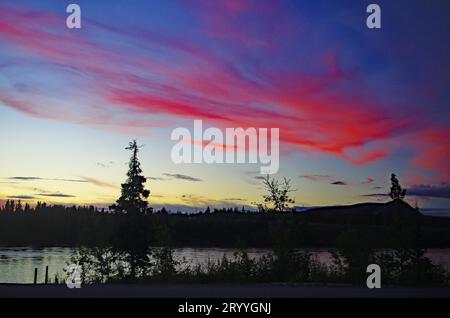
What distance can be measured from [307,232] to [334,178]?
1196mm

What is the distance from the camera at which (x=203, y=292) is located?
542 centimetres

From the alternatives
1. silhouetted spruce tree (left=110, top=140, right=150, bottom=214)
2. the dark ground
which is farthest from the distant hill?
Answer: silhouetted spruce tree (left=110, top=140, right=150, bottom=214)

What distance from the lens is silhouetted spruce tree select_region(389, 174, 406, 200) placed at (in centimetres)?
806

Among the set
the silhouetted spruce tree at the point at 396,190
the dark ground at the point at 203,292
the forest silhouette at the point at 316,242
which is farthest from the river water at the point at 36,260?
the dark ground at the point at 203,292

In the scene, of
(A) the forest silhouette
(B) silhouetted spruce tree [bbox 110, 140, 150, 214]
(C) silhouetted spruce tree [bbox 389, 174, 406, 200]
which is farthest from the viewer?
(B) silhouetted spruce tree [bbox 110, 140, 150, 214]

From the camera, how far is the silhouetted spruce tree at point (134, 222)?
41.5 ft

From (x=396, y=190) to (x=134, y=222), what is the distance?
7685 mm

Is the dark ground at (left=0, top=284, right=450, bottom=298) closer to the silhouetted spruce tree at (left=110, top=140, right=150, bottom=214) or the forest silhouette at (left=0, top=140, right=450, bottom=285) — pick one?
the forest silhouette at (left=0, top=140, right=450, bottom=285)

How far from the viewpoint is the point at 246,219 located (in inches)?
376

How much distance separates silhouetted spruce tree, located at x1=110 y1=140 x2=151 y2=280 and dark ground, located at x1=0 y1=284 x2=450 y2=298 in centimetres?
689

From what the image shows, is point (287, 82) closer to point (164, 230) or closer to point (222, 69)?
point (222, 69)

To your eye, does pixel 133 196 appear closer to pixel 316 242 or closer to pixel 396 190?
pixel 316 242

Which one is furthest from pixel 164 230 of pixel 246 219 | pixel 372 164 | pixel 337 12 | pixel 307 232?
pixel 337 12

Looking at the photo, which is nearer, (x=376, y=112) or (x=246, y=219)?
(x=376, y=112)
